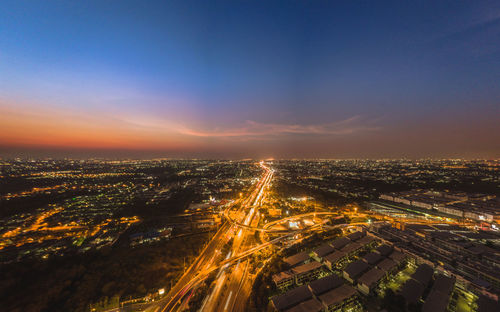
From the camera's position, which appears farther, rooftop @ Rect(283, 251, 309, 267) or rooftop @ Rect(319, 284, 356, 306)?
rooftop @ Rect(283, 251, 309, 267)

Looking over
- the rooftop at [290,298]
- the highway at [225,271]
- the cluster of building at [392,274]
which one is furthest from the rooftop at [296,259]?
the highway at [225,271]

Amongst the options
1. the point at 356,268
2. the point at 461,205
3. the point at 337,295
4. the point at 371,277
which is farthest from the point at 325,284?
the point at 461,205

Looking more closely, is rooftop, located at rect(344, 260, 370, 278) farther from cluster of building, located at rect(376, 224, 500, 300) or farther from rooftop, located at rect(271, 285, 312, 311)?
cluster of building, located at rect(376, 224, 500, 300)

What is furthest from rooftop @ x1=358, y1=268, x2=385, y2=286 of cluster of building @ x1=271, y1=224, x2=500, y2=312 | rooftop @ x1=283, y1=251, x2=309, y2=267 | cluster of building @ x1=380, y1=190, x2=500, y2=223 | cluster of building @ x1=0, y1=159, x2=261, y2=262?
cluster of building @ x1=380, y1=190, x2=500, y2=223

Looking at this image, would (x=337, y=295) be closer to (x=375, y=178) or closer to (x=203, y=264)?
(x=203, y=264)

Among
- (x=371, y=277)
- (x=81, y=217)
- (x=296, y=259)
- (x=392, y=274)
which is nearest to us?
(x=371, y=277)

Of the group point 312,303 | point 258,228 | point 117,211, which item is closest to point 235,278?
point 312,303

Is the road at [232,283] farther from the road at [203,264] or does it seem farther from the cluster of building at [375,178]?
the cluster of building at [375,178]

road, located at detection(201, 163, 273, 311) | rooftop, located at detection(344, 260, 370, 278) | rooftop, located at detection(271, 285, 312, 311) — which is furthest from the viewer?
rooftop, located at detection(344, 260, 370, 278)

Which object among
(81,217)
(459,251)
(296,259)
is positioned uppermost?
(459,251)
